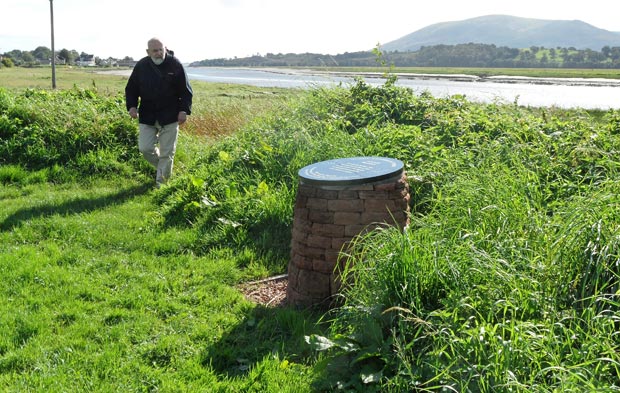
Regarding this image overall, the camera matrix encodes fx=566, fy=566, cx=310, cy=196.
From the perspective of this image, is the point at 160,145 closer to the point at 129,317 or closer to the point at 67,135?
the point at 67,135

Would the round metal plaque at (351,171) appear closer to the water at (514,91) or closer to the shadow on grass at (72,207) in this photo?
A: the shadow on grass at (72,207)

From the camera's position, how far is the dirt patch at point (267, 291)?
481 centimetres

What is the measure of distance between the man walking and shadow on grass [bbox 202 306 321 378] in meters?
4.52

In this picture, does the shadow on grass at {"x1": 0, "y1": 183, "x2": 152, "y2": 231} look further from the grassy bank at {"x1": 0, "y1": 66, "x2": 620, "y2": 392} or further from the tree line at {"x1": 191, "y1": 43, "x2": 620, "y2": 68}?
the tree line at {"x1": 191, "y1": 43, "x2": 620, "y2": 68}

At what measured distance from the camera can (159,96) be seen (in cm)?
815

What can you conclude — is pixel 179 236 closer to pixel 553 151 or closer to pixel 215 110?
pixel 553 151

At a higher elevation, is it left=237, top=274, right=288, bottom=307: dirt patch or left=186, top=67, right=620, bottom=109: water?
left=186, top=67, right=620, bottom=109: water

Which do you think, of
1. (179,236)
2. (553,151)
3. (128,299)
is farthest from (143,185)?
(553,151)

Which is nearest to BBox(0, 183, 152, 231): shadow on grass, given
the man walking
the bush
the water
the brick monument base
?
the man walking

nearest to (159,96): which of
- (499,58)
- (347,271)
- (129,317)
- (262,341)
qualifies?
(129,317)

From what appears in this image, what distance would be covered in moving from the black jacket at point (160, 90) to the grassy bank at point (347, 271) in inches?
40.0

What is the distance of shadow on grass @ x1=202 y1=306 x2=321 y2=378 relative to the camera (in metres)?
3.76

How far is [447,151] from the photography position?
6.89m

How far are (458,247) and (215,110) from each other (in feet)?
37.2
